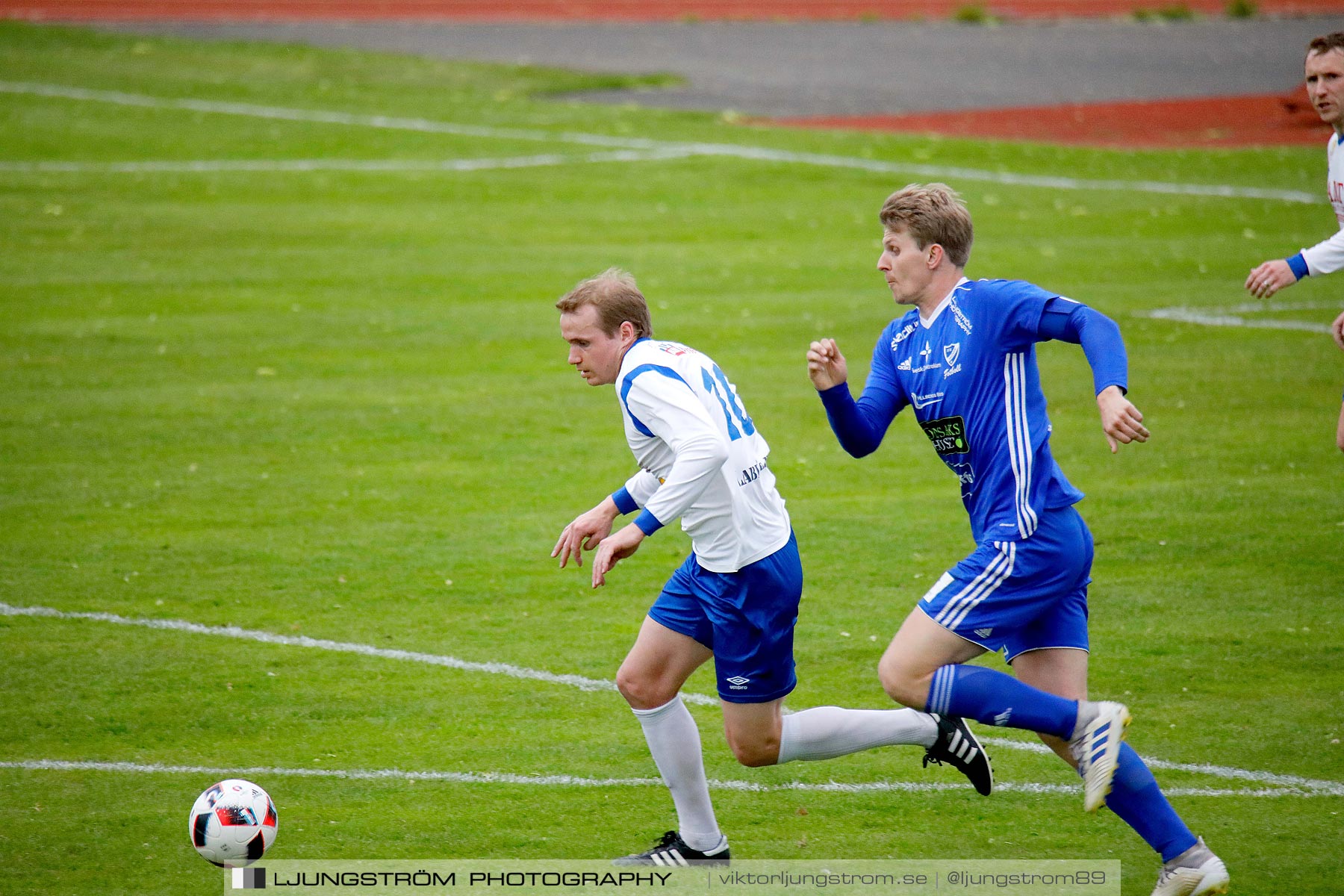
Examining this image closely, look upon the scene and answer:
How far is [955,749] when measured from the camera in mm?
5570

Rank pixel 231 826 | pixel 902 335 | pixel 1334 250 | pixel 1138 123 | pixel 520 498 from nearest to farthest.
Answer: pixel 231 826 < pixel 902 335 < pixel 1334 250 < pixel 520 498 < pixel 1138 123

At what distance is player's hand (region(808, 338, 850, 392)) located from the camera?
539 cm

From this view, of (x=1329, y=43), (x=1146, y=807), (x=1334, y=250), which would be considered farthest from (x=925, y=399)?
(x=1329, y=43)

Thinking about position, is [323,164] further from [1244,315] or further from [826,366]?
[826,366]

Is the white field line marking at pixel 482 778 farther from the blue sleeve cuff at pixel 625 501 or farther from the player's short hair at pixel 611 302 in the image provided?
the player's short hair at pixel 611 302

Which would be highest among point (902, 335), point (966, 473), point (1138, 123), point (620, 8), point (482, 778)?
point (620, 8)

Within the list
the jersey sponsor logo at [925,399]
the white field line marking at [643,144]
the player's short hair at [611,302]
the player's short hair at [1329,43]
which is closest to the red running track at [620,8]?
the white field line marking at [643,144]

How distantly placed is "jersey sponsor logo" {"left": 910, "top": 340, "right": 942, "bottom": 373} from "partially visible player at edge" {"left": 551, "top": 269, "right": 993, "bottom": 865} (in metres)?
0.66

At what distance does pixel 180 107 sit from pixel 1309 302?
19040mm

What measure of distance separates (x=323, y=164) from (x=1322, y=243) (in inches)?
711

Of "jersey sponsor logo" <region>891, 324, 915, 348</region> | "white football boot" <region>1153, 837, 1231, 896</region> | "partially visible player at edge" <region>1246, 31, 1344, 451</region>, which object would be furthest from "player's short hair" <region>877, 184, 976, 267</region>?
"white football boot" <region>1153, 837, 1231, 896</region>

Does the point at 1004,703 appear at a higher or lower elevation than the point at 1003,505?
lower

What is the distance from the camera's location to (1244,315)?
14.8 metres

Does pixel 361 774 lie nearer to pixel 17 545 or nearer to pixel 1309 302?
pixel 17 545
